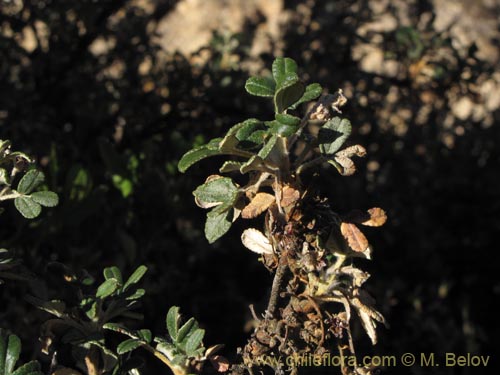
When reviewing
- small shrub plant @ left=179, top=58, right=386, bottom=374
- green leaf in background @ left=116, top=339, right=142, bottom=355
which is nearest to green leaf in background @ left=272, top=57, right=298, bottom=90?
small shrub plant @ left=179, top=58, right=386, bottom=374

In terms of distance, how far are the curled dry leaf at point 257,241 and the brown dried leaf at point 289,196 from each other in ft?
0.35

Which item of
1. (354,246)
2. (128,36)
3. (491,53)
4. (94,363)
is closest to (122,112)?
(128,36)

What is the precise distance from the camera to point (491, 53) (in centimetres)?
435

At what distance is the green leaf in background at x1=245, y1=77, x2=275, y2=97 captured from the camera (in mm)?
1051

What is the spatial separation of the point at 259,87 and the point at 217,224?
8.8 inches

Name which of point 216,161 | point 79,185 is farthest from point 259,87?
point 216,161

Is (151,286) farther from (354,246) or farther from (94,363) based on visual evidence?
(354,246)

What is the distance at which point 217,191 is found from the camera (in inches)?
41.6

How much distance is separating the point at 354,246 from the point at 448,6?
12.6 feet

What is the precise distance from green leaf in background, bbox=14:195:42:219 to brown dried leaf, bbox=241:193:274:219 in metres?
0.33

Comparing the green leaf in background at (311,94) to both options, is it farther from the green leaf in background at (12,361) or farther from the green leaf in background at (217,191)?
the green leaf in background at (12,361)

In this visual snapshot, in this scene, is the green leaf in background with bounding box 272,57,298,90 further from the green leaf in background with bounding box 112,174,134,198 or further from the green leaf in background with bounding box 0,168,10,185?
the green leaf in background with bounding box 112,174,134,198

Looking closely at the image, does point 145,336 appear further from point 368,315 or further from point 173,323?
point 368,315

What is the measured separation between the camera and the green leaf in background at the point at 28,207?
3.61 ft
